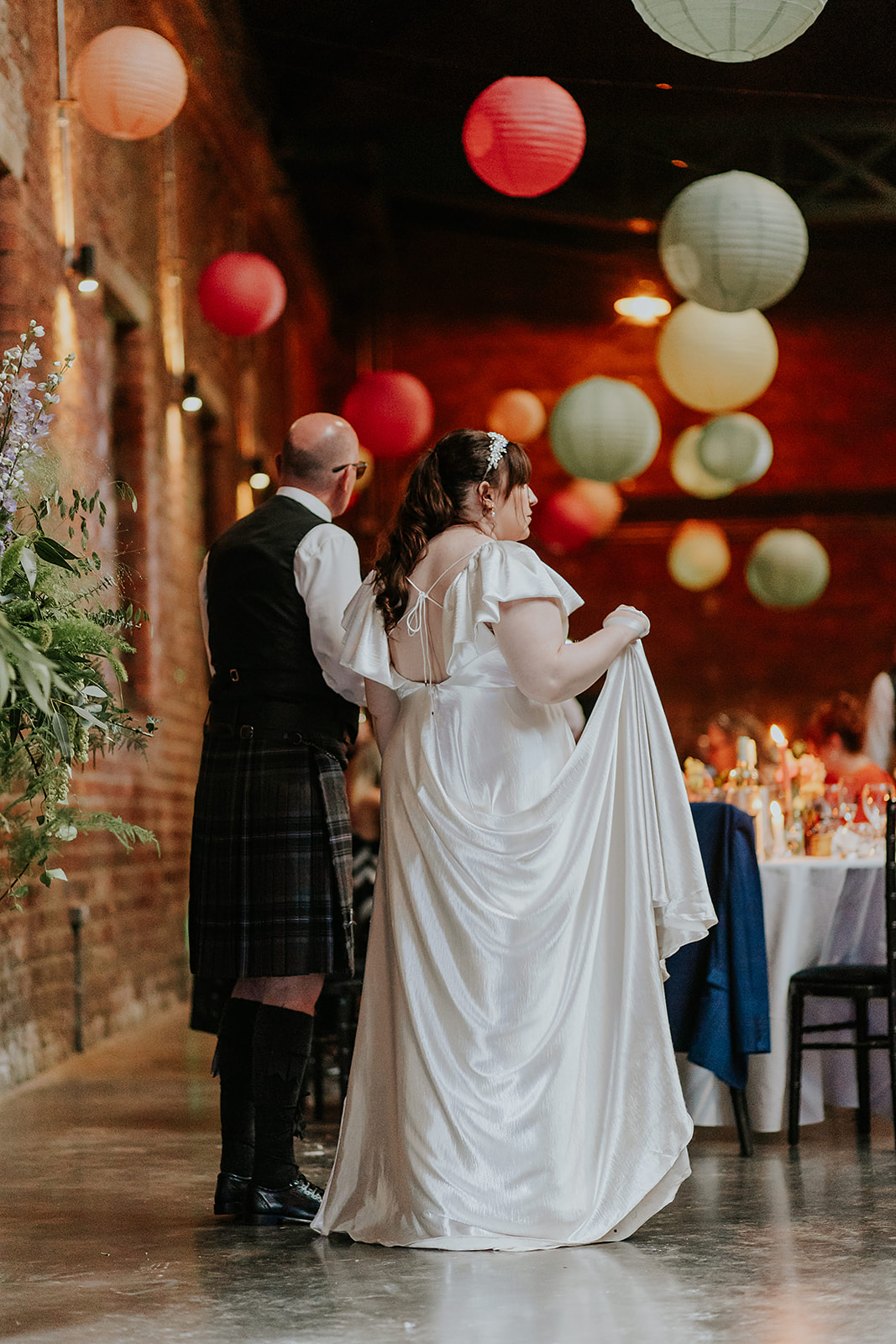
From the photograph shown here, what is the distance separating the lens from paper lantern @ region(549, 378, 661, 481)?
7.91 m

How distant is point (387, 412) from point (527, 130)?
2959 mm

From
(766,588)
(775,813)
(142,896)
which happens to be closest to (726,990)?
(775,813)

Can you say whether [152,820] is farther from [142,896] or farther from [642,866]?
[642,866]

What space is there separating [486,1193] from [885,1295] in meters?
0.74

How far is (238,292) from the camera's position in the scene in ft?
23.4

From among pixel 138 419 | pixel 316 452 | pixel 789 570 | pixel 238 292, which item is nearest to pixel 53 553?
pixel 316 452

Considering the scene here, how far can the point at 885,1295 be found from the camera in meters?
2.60

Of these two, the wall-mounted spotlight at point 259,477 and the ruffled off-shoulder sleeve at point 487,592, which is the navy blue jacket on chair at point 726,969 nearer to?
the ruffled off-shoulder sleeve at point 487,592

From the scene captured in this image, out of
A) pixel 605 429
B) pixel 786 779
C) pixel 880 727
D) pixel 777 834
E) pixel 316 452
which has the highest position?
pixel 605 429

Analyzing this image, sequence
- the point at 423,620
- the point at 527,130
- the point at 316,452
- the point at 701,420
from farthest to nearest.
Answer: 1. the point at 701,420
2. the point at 527,130
3. the point at 316,452
4. the point at 423,620

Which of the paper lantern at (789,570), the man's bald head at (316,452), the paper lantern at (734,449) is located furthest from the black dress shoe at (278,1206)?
the paper lantern at (789,570)

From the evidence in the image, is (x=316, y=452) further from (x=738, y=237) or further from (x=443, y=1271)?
(x=738, y=237)

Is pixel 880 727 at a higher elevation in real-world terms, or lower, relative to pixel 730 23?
lower

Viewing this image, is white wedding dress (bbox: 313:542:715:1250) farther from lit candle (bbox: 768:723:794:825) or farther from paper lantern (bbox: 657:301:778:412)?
paper lantern (bbox: 657:301:778:412)
